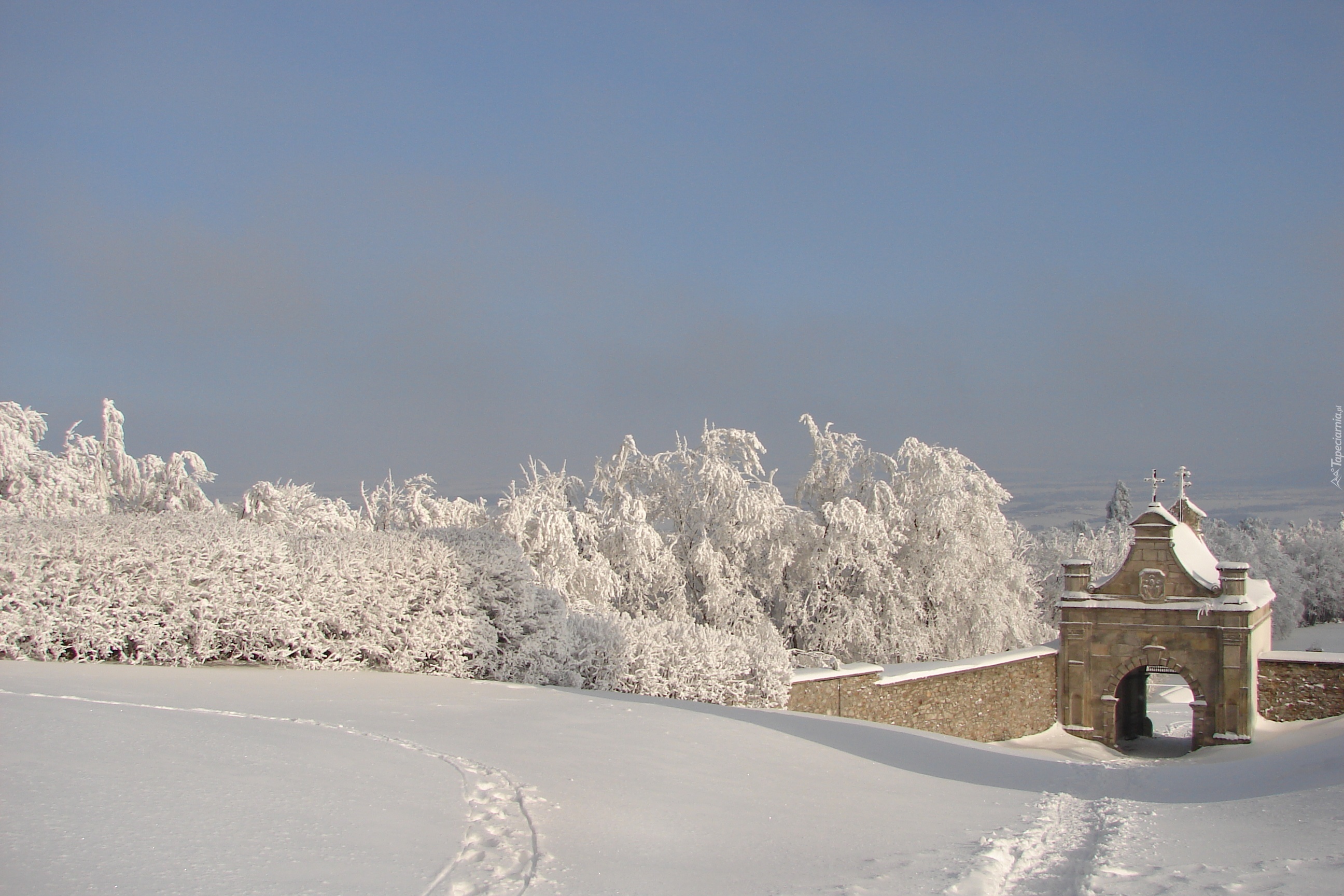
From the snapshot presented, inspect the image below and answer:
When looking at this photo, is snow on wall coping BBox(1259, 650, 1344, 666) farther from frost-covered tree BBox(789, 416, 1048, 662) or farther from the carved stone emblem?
frost-covered tree BBox(789, 416, 1048, 662)

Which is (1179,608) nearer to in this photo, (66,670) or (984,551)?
(984,551)

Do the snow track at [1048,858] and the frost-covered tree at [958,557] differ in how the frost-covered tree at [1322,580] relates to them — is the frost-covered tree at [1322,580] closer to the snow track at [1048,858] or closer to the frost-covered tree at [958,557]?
the frost-covered tree at [958,557]

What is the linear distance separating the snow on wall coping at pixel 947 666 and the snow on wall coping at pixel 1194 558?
3.49 metres

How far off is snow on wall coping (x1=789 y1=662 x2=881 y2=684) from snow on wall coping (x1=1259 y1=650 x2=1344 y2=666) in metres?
9.78

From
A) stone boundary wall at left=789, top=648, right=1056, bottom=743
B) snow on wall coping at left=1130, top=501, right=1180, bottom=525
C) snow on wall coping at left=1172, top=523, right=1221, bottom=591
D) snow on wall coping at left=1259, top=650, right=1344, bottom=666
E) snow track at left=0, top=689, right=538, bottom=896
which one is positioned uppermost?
snow on wall coping at left=1130, top=501, right=1180, bottom=525

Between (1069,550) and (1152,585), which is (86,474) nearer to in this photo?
(1152,585)

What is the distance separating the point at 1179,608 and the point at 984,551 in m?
5.29

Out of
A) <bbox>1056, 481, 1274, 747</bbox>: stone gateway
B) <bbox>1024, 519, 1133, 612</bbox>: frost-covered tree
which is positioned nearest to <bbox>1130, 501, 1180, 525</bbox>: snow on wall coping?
<bbox>1056, 481, 1274, 747</bbox>: stone gateway

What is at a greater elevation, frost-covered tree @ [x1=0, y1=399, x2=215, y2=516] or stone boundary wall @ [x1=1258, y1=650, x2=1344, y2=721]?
frost-covered tree @ [x1=0, y1=399, x2=215, y2=516]

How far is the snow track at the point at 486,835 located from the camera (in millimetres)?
4371

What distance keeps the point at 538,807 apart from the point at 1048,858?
11.1 feet

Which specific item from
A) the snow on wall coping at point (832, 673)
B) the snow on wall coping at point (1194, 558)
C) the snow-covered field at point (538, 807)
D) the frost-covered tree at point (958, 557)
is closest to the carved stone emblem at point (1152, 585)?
the snow on wall coping at point (1194, 558)

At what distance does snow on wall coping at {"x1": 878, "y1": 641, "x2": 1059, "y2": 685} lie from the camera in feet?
56.9

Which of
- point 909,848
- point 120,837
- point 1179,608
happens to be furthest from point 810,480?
point 120,837
